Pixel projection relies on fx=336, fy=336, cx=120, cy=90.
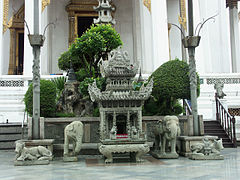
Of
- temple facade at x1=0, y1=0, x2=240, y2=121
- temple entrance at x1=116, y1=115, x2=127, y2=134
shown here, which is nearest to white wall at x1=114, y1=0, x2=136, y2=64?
temple facade at x1=0, y1=0, x2=240, y2=121

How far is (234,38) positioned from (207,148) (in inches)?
827

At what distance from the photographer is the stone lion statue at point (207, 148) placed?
8406 mm

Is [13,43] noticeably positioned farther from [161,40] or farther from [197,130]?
[197,130]

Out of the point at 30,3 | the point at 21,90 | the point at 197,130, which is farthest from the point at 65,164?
the point at 30,3

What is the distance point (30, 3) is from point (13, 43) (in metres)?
5.84

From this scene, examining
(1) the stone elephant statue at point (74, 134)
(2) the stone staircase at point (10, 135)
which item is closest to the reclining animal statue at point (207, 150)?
(1) the stone elephant statue at point (74, 134)

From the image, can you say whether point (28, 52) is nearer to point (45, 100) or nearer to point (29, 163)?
point (45, 100)

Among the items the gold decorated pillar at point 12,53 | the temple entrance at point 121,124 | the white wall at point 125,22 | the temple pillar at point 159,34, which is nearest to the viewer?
the temple entrance at point 121,124

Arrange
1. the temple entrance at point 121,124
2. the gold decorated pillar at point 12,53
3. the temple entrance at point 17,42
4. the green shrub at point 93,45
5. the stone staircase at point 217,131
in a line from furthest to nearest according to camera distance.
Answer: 1. the temple entrance at point 17,42
2. the gold decorated pillar at point 12,53
3. the green shrub at point 93,45
4. the stone staircase at point 217,131
5. the temple entrance at point 121,124

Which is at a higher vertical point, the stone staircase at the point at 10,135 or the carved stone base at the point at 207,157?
the stone staircase at the point at 10,135

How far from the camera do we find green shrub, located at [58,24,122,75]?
12.0 metres

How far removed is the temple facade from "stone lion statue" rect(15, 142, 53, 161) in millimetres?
7491

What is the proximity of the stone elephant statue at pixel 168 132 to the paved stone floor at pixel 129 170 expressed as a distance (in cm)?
54

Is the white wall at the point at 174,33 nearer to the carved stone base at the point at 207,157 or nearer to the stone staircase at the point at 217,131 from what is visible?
the stone staircase at the point at 217,131
